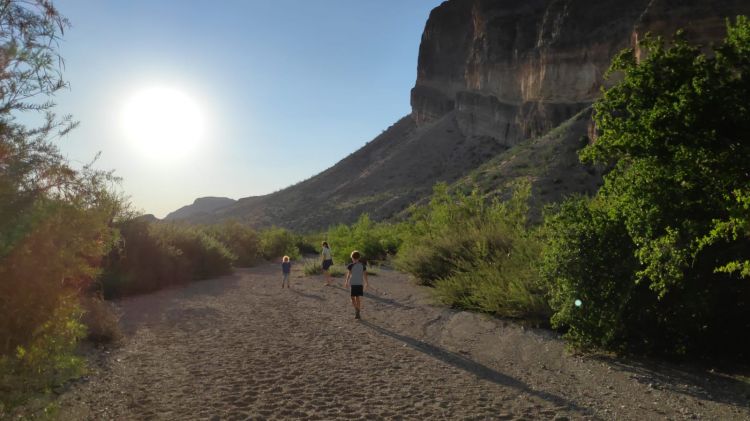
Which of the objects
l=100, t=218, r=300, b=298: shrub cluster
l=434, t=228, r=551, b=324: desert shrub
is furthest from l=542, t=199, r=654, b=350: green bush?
l=100, t=218, r=300, b=298: shrub cluster

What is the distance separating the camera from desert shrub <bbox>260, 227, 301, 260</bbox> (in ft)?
113

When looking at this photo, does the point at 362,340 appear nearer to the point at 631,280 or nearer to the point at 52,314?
the point at 631,280

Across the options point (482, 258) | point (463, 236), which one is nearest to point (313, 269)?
point (463, 236)

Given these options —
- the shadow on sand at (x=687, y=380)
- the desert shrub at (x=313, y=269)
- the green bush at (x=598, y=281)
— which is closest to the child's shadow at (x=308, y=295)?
the desert shrub at (x=313, y=269)

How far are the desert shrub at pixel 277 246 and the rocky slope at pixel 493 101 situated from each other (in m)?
17.0

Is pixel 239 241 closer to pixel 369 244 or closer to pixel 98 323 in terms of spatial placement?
pixel 369 244

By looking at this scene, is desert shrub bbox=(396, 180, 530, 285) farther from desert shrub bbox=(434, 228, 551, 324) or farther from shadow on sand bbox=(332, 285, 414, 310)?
shadow on sand bbox=(332, 285, 414, 310)

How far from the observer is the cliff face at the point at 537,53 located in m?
36.8

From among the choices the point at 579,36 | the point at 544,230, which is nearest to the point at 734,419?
the point at 544,230

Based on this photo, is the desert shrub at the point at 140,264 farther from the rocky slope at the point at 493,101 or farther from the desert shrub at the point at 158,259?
the rocky slope at the point at 493,101

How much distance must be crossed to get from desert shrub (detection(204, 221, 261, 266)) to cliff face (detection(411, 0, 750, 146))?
26.7 m

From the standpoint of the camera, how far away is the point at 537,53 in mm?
56906

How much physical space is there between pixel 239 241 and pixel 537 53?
38.9 metres

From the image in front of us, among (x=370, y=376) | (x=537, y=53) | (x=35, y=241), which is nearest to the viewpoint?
(x=35, y=241)
